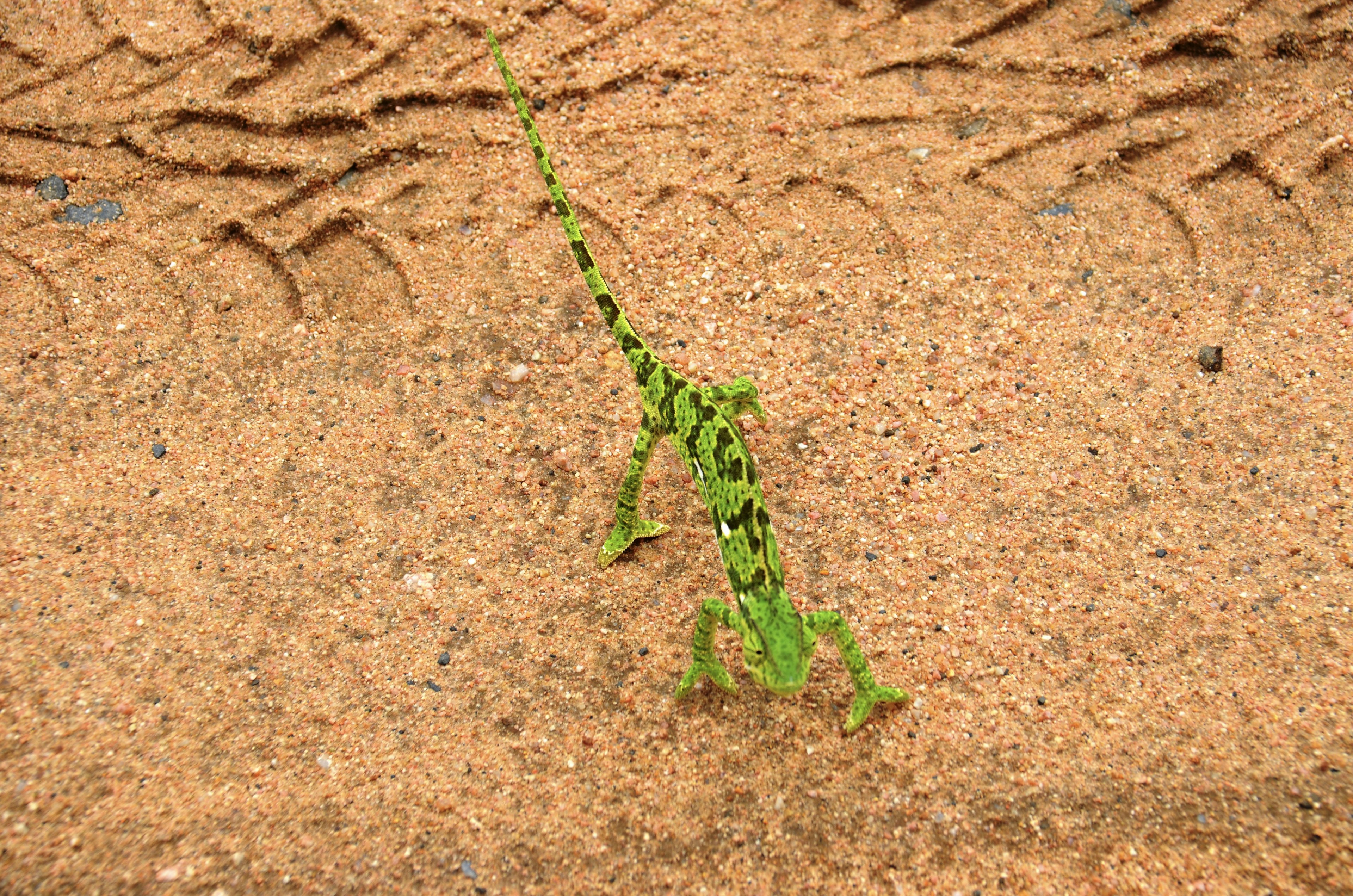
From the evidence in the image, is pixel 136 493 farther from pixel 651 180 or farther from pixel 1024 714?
pixel 1024 714

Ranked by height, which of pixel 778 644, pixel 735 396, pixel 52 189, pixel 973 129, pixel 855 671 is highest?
pixel 52 189

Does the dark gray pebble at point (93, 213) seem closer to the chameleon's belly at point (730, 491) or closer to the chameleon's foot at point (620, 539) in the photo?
the chameleon's foot at point (620, 539)

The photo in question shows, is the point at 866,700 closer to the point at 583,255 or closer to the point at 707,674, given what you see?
the point at 707,674

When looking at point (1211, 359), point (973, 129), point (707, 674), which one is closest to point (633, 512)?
point (707, 674)

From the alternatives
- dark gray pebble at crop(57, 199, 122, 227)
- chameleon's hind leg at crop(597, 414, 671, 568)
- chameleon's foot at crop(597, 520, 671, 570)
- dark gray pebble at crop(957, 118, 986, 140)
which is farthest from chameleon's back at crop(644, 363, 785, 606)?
dark gray pebble at crop(57, 199, 122, 227)

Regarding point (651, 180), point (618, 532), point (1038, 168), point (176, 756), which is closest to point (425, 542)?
point (618, 532)
